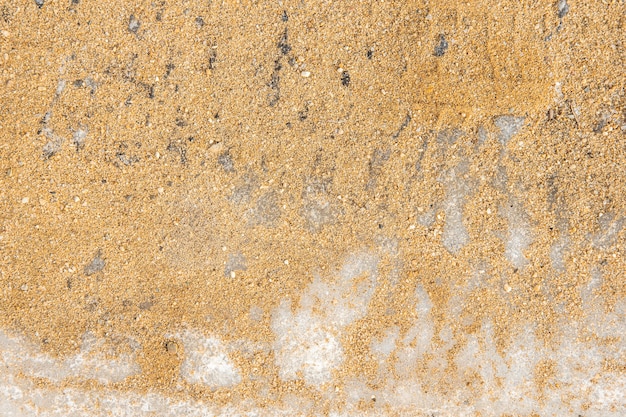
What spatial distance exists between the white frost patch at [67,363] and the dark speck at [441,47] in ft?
8.60

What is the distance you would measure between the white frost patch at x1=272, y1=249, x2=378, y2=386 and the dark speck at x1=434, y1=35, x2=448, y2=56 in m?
1.28

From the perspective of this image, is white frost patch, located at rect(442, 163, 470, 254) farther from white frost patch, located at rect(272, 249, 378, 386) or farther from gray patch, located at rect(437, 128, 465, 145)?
white frost patch, located at rect(272, 249, 378, 386)

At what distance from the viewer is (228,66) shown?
8.77ft

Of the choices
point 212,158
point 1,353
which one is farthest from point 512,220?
point 1,353

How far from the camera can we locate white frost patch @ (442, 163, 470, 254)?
2703 mm

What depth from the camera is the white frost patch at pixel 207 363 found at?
2.77 m

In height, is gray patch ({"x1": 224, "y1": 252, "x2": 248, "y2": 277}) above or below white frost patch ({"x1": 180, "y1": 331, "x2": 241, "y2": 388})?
above

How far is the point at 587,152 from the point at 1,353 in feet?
12.3

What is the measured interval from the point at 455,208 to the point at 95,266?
7.27 ft

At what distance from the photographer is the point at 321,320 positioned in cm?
277

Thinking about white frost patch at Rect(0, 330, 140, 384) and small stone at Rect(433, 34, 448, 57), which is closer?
small stone at Rect(433, 34, 448, 57)

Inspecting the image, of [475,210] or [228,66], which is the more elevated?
[228,66]

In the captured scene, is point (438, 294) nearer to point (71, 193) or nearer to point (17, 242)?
point (71, 193)

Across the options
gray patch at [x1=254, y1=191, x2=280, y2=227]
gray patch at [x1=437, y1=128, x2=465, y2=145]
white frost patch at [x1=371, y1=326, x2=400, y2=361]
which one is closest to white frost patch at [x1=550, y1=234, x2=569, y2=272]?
gray patch at [x1=437, y1=128, x2=465, y2=145]
